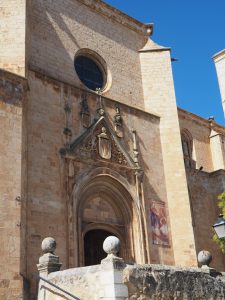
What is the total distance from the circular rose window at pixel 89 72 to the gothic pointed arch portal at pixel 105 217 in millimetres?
3728

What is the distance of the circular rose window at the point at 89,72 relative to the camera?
15.5 meters

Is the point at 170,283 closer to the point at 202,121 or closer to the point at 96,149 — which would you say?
the point at 96,149

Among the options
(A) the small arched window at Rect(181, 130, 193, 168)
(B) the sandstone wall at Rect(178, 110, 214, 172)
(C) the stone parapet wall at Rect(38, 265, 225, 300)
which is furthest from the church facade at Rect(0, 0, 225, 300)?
(B) the sandstone wall at Rect(178, 110, 214, 172)

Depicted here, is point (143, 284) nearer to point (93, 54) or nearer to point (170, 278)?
point (170, 278)

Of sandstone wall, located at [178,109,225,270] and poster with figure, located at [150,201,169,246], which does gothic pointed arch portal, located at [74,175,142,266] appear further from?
sandstone wall, located at [178,109,225,270]

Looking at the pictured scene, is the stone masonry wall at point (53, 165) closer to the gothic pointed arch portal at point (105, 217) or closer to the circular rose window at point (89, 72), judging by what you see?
the gothic pointed arch portal at point (105, 217)

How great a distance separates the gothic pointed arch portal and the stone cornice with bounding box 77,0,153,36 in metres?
6.72

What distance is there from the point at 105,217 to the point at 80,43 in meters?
6.14

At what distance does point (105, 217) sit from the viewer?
14.0m

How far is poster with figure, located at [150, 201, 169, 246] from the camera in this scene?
1452cm

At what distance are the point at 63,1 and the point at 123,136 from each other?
5.22 m

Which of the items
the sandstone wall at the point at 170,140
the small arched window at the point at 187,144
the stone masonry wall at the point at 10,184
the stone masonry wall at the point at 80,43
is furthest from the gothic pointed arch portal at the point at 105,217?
the small arched window at the point at 187,144

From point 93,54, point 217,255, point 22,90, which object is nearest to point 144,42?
point 93,54

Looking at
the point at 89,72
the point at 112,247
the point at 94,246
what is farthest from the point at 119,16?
→ the point at 112,247
